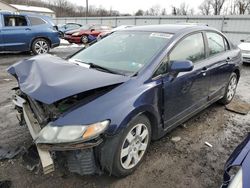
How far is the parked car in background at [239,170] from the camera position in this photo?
1.71 metres

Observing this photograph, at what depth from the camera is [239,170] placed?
6.05ft

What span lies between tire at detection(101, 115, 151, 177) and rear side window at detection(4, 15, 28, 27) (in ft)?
29.6

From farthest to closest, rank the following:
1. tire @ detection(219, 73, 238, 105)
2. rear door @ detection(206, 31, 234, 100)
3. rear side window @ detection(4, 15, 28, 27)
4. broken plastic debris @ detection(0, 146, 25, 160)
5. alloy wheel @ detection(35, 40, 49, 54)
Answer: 1. alloy wheel @ detection(35, 40, 49, 54)
2. rear side window @ detection(4, 15, 28, 27)
3. tire @ detection(219, 73, 238, 105)
4. rear door @ detection(206, 31, 234, 100)
5. broken plastic debris @ detection(0, 146, 25, 160)

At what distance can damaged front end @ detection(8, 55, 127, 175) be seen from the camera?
2.23m

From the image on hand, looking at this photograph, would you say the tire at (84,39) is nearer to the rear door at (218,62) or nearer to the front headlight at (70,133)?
the rear door at (218,62)

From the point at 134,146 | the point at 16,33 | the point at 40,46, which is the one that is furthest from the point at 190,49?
the point at 40,46

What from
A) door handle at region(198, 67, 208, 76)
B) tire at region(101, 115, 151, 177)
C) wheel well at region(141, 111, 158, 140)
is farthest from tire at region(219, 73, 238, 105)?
tire at region(101, 115, 151, 177)

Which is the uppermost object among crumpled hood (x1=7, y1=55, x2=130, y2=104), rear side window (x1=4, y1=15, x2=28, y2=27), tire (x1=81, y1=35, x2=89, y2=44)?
rear side window (x1=4, y1=15, x2=28, y2=27)

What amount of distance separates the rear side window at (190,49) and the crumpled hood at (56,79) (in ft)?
3.00

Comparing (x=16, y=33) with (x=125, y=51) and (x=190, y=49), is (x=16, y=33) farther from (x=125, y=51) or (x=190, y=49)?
(x=190, y=49)

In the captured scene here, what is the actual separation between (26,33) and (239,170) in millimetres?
10078

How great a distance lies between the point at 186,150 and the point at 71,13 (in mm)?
66021

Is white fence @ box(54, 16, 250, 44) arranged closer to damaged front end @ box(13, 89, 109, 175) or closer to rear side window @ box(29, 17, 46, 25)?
rear side window @ box(29, 17, 46, 25)

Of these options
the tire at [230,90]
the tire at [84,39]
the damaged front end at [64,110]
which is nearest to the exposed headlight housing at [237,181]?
the damaged front end at [64,110]
